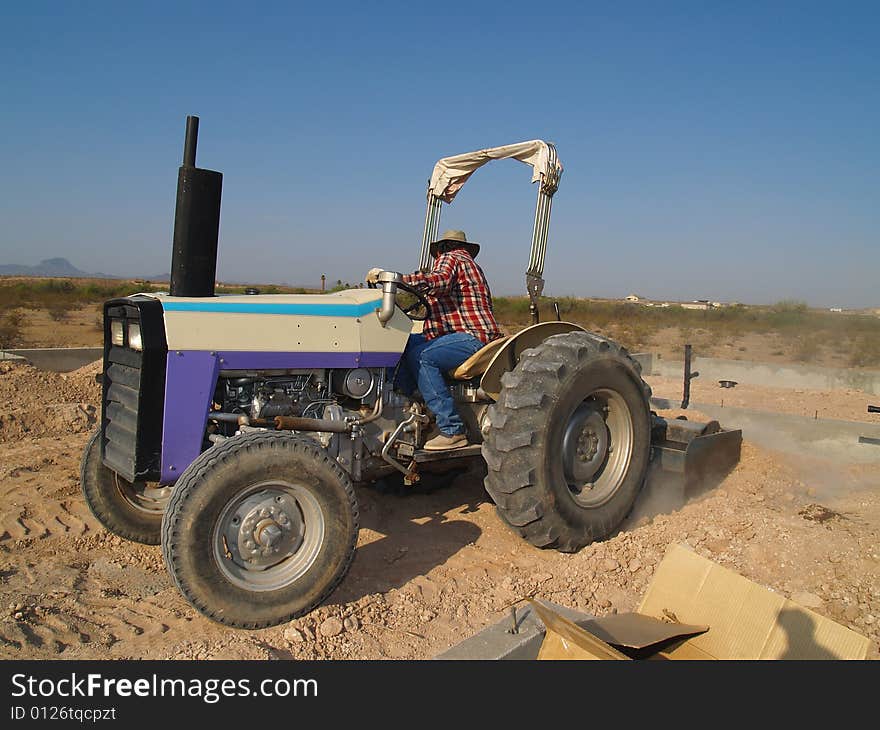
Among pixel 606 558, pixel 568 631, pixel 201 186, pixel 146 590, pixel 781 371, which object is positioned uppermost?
pixel 201 186

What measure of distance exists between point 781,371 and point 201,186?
12031 mm

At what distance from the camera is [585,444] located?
15.5ft

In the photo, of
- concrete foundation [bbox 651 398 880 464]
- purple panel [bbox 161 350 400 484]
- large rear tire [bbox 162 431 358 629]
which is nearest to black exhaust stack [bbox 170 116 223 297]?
purple panel [bbox 161 350 400 484]

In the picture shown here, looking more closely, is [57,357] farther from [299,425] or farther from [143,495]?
[299,425]

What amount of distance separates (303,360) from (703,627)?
8.16 ft

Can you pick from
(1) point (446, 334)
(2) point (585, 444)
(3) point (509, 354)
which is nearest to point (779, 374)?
(2) point (585, 444)

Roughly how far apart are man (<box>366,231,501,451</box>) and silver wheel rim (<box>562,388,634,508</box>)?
76cm

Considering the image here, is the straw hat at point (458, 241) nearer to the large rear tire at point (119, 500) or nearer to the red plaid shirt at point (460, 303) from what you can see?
the red plaid shirt at point (460, 303)

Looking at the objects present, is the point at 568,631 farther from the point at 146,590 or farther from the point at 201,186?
the point at 201,186

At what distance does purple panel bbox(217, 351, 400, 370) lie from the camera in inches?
145

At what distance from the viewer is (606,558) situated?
416cm

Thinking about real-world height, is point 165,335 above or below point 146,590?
above

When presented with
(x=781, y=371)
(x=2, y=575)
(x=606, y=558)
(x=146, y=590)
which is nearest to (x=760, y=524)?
(x=606, y=558)
